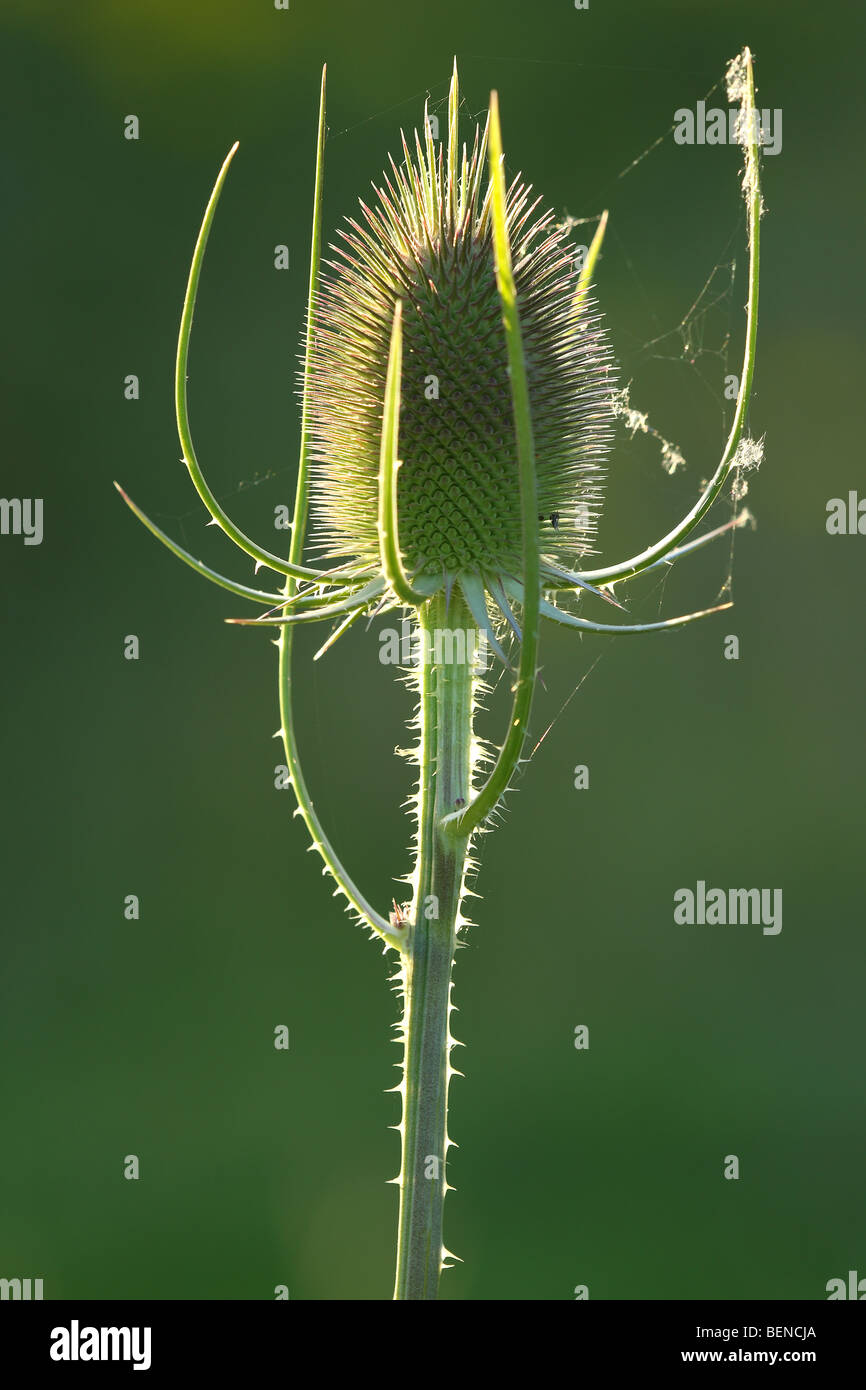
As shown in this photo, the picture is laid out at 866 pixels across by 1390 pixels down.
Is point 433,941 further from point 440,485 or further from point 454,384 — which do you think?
point 454,384

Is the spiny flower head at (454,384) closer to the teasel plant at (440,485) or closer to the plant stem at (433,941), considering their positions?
the teasel plant at (440,485)

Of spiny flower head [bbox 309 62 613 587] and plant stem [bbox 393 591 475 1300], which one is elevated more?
spiny flower head [bbox 309 62 613 587]

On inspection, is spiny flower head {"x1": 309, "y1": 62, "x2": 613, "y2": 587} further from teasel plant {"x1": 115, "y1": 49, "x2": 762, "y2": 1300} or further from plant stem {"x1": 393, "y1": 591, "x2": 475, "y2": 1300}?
plant stem {"x1": 393, "y1": 591, "x2": 475, "y2": 1300}

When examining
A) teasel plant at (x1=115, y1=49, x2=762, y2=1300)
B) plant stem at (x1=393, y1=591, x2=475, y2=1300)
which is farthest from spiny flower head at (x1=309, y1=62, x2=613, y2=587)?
plant stem at (x1=393, y1=591, x2=475, y2=1300)

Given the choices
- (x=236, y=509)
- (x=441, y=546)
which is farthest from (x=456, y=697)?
(x=236, y=509)

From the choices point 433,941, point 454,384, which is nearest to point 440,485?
point 454,384

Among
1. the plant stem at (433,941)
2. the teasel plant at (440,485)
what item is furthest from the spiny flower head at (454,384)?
the plant stem at (433,941)

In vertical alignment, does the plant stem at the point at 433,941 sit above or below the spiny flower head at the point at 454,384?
below

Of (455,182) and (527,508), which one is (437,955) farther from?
(455,182)
